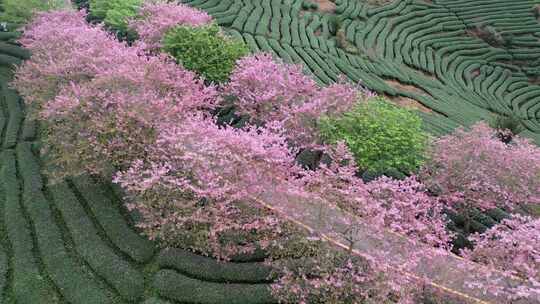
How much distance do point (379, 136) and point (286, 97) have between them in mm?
4224

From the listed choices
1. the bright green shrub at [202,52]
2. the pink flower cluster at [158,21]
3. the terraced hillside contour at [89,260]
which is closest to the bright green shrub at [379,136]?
the terraced hillside contour at [89,260]

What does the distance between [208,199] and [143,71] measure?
266 inches

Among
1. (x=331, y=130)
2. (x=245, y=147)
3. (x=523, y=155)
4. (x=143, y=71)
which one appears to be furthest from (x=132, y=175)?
(x=523, y=155)

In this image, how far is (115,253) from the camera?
556 inches

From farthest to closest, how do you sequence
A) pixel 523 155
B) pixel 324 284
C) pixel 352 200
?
1. pixel 523 155
2. pixel 352 200
3. pixel 324 284

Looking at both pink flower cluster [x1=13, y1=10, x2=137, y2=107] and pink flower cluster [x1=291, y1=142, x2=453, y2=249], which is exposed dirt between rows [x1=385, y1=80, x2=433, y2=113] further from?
pink flower cluster [x1=13, y1=10, x2=137, y2=107]

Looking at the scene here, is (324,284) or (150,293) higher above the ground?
(324,284)

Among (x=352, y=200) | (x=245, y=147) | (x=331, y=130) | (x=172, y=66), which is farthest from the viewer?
(x=172, y=66)

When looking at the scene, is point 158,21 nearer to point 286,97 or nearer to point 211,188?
point 286,97

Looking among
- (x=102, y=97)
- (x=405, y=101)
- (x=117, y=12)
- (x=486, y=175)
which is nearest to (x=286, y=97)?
(x=102, y=97)

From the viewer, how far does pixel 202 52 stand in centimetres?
2111

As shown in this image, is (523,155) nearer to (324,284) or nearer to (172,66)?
(324,284)

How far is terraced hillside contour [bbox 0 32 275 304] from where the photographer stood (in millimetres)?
12938

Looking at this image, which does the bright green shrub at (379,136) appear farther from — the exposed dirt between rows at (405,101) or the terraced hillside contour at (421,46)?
the exposed dirt between rows at (405,101)
